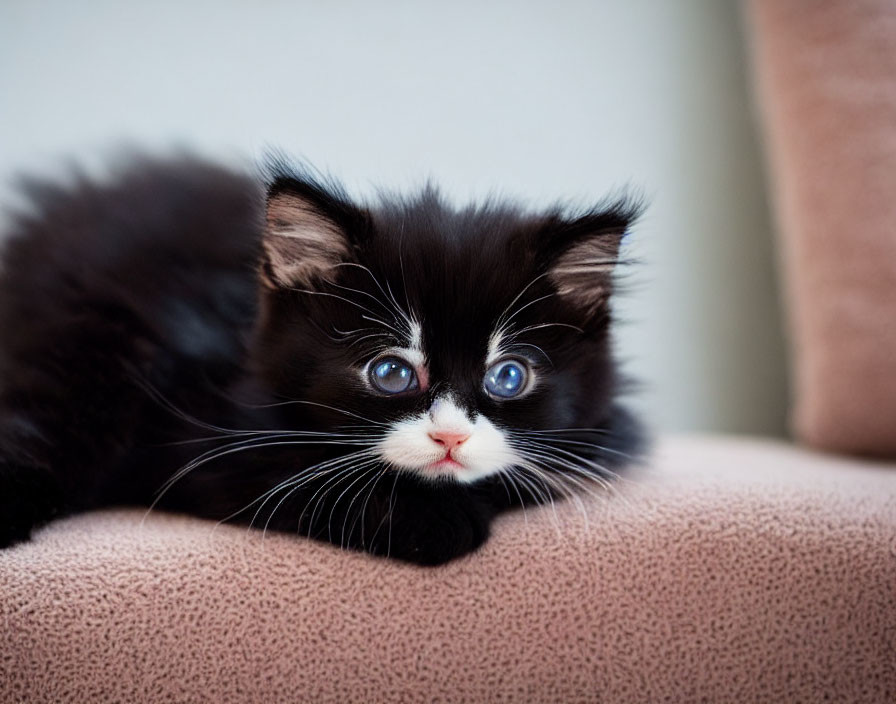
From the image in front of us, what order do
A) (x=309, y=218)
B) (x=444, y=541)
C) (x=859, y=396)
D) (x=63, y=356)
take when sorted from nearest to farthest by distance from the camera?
(x=444, y=541) < (x=309, y=218) < (x=63, y=356) < (x=859, y=396)

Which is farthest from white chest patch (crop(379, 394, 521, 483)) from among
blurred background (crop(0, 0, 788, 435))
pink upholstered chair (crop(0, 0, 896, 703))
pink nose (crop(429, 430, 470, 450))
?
blurred background (crop(0, 0, 788, 435))

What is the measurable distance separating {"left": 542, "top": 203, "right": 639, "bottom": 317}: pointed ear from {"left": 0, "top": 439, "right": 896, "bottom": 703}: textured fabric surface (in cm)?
38

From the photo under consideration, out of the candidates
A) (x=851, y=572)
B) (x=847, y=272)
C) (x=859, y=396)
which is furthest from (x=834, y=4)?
(x=851, y=572)

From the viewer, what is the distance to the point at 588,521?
1.05 meters

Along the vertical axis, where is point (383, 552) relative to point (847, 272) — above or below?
below

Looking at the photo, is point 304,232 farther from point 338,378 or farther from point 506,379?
point 506,379

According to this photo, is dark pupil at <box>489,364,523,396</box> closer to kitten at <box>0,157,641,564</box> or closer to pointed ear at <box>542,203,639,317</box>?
kitten at <box>0,157,641,564</box>

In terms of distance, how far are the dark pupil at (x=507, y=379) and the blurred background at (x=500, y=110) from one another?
0.72m

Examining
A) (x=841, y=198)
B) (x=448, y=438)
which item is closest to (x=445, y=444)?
(x=448, y=438)

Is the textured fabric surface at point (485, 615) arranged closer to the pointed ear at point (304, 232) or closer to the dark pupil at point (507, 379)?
the dark pupil at point (507, 379)

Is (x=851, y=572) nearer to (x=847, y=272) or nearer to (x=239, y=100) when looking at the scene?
(x=847, y=272)

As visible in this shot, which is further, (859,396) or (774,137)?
(774,137)

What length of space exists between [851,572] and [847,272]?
0.79 metres

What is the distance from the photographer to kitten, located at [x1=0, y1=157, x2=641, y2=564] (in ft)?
3.46
